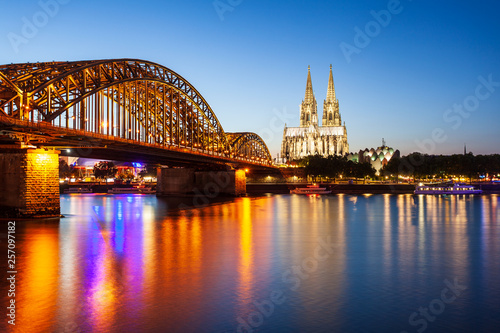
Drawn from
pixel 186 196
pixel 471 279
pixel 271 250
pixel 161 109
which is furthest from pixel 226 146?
pixel 471 279

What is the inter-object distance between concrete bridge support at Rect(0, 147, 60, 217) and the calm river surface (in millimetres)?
1882

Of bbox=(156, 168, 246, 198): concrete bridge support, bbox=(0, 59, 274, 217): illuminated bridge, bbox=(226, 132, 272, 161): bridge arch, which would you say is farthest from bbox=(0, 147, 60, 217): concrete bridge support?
bbox=(226, 132, 272, 161): bridge arch

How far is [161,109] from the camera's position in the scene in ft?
268

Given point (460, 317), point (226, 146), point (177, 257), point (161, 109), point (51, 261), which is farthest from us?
point (226, 146)

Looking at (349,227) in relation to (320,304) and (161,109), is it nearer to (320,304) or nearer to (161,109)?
(320,304)

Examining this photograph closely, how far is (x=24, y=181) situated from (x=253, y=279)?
25042 millimetres

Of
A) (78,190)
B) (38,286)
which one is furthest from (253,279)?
(78,190)

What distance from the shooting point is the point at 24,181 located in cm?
4025

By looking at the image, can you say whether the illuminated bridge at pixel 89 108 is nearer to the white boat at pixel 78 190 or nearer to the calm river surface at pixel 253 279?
the calm river surface at pixel 253 279

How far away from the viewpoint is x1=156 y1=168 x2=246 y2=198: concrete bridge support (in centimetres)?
9681

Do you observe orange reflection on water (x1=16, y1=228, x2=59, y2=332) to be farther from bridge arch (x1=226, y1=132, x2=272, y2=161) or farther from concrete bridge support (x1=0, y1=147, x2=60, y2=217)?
bridge arch (x1=226, y1=132, x2=272, y2=161)

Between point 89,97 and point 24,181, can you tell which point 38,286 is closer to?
point 24,181

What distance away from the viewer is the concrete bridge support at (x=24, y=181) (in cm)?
4022

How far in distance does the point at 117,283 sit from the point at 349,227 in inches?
1129
